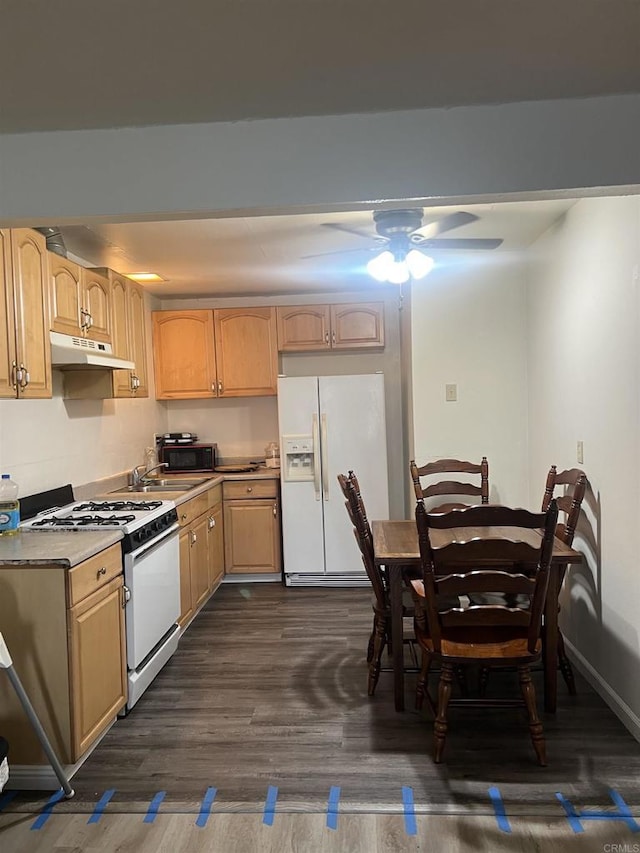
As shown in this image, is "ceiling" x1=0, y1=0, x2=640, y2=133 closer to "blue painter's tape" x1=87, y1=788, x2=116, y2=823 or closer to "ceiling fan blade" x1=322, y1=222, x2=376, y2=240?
"ceiling fan blade" x1=322, y1=222, x2=376, y2=240

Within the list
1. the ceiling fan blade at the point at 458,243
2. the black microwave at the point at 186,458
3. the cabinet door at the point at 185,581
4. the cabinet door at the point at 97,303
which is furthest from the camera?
the black microwave at the point at 186,458

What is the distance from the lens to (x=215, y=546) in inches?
175

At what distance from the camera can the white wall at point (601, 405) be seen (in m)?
Result: 2.47

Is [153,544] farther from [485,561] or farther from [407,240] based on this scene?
[407,240]

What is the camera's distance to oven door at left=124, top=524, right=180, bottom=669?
2725mm

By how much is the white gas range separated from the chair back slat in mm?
1338

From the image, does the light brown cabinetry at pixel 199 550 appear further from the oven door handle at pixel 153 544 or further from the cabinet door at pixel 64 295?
the cabinet door at pixel 64 295

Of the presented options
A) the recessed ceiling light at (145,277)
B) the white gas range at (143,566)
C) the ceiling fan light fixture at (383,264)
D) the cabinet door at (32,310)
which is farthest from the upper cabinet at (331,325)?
the cabinet door at (32,310)

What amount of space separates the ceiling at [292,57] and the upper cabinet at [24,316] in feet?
2.84

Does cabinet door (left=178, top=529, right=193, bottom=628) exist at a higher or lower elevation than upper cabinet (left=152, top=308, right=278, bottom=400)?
lower

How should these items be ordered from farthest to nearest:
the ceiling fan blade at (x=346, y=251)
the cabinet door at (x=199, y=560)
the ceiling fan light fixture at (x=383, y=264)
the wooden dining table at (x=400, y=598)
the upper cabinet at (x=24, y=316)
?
the cabinet door at (x=199, y=560) → the ceiling fan blade at (x=346, y=251) → the ceiling fan light fixture at (x=383, y=264) → the wooden dining table at (x=400, y=598) → the upper cabinet at (x=24, y=316)

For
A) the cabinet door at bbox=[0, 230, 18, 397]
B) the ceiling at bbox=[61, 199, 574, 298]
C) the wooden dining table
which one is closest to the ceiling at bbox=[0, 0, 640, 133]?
the cabinet door at bbox=[0, 230, 18, 397]

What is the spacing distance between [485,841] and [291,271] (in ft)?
11.1

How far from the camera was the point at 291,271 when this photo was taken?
4.17 m
